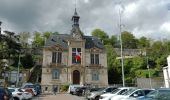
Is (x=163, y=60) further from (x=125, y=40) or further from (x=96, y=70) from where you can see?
(x=125, y=40)

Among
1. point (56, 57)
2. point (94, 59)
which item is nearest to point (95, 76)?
point (94, 59)

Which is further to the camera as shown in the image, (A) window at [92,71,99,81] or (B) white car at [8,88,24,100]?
(A) window at [92,71,99,81]

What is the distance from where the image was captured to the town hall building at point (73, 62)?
62562 millimetres

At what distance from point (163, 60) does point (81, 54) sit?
86.8 ft

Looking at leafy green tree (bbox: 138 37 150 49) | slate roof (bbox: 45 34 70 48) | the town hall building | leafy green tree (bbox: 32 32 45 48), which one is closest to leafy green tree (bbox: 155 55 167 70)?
the town hall building

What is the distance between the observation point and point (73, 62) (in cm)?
6431

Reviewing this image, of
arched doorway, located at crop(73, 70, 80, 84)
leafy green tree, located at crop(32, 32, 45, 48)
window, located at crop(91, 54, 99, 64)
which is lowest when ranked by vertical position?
arched doorway, located at crop(73, 70, 80, 84)

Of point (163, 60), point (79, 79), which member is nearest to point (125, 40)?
point (163, 60)

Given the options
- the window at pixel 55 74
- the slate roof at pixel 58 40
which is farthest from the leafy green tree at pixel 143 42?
the window at pixel 55 74

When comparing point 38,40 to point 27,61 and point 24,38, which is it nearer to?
point 24,38

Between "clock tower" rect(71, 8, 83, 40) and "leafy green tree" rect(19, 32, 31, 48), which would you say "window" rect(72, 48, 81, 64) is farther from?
"leafy green tree" rect(19, 32, 31, 48)

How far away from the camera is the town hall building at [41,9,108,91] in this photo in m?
62.6

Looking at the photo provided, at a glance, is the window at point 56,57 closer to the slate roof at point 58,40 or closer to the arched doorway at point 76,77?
the slate roof at point 58,40

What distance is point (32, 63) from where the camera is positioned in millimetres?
76375
